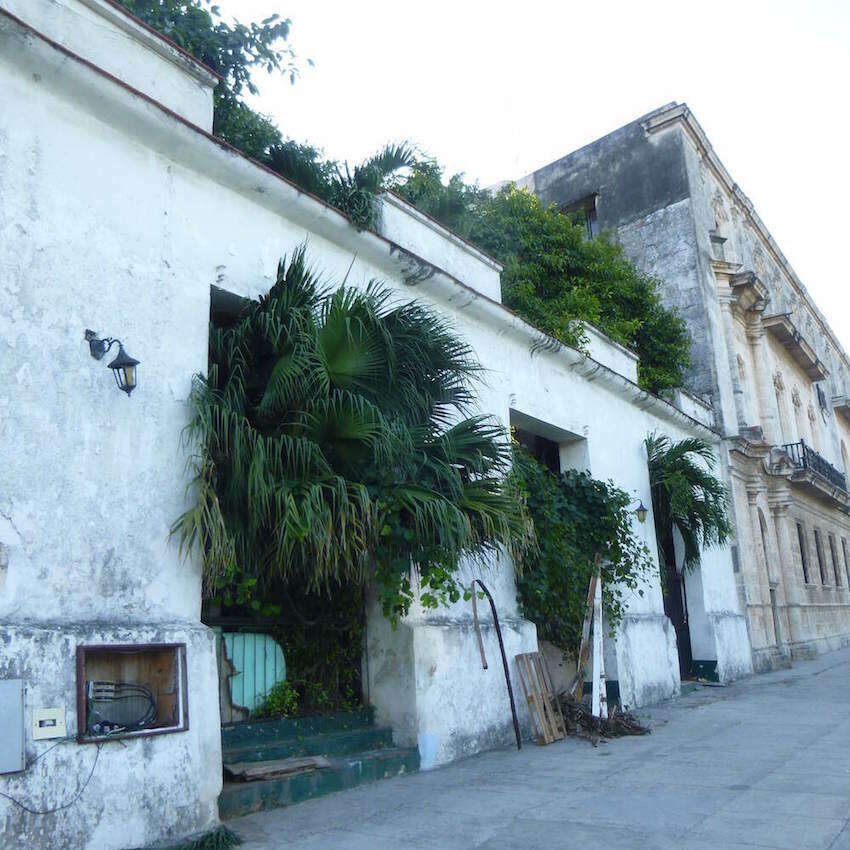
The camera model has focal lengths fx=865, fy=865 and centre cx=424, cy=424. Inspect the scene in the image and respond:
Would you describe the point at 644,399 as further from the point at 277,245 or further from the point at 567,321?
the point at 277,245

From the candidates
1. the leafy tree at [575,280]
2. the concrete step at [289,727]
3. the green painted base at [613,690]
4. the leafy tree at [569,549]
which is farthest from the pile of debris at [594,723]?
the leafy tree at [575,280]

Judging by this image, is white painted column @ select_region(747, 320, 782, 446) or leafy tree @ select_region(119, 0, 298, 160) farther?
white painted column @ select_region(747, 320, 782, 446)

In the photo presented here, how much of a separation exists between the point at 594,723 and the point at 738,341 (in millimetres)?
13339

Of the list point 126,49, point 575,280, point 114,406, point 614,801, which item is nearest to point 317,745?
point 614,801

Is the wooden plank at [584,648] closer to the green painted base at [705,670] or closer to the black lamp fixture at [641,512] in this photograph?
the black lamp fixture at [641,512]

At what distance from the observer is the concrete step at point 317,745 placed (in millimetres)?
6336

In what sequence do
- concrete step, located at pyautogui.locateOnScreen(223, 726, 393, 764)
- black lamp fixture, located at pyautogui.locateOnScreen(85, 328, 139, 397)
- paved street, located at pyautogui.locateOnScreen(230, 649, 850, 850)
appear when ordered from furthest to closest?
concrete step, located at pyautogui.locateOnScreen(223, 726, 393, 764), black lamp fixture, located at pyautogui.locateOnScreen(85, 328, 139, 397), paved street, located at pyautogui.locateOnScreen(230, 649, 850, 850)

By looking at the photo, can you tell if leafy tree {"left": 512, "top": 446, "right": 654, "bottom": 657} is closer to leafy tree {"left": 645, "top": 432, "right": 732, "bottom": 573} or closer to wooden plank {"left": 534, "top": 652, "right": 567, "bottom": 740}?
wooden plank {"left": 534, "top": 652, "right": 567, "bottom": 740}

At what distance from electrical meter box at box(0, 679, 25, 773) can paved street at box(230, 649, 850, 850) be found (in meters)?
1.49

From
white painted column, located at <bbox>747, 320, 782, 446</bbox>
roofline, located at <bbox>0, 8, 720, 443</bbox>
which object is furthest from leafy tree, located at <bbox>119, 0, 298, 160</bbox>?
white painted column, located at <bbox>747, 320, 782, 446</bbox>

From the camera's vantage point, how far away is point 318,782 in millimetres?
6305

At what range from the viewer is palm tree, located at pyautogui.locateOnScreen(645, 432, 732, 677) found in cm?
1328

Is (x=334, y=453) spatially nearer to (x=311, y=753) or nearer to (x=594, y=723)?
(x=311, y=753)

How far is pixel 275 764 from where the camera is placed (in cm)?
627
